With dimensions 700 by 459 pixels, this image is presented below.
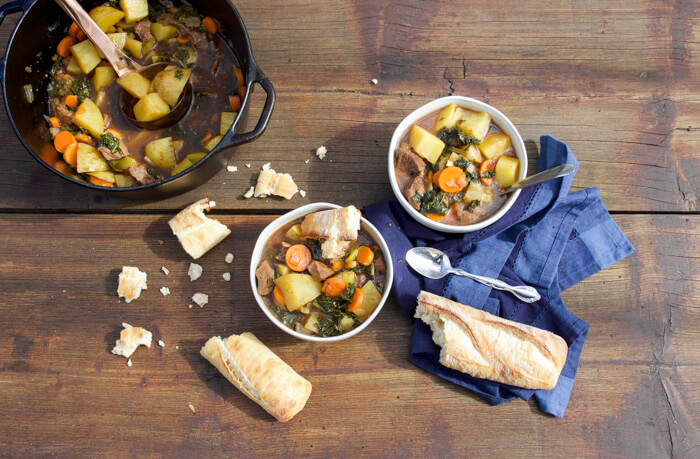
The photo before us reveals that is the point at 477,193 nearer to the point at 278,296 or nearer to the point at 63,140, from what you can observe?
the point at 278,296

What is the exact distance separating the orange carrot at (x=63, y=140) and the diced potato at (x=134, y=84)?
0.41 meters

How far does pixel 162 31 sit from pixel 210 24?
286 mm

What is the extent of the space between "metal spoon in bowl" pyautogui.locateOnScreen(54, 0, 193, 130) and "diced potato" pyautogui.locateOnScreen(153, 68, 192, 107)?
0.11 ft

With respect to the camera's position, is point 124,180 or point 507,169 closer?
point 507,169

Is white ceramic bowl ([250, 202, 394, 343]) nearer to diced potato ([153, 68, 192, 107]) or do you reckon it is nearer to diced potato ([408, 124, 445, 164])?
diced potato ([408, 124, 445, 164])

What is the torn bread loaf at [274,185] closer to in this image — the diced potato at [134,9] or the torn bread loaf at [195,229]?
the torn bread loaf at [195,229]

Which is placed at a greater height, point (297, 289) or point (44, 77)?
point (44, 77)

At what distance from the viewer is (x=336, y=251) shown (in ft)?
7.81

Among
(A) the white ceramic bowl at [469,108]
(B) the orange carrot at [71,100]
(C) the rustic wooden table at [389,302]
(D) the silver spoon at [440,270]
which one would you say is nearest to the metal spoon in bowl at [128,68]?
(B) the orange carrot at [71,100]

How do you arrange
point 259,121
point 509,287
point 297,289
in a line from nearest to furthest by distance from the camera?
point 259,121, point 297,289, point 509,287

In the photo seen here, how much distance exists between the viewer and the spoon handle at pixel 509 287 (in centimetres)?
261

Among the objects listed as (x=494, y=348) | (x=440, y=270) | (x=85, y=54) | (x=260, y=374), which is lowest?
(x=260, y=374)

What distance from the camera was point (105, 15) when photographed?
2.67 meters

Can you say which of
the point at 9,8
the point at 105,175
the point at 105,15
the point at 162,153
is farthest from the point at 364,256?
the point at 9,8
